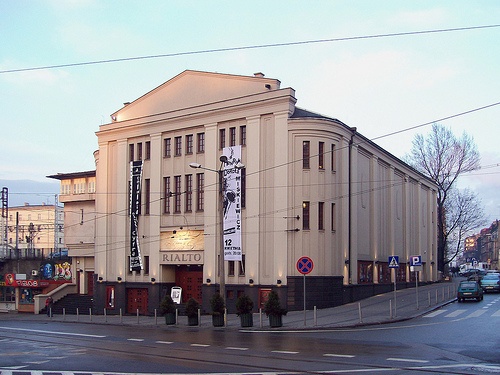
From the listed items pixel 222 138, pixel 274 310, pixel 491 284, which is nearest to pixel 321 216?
pixel 222 138

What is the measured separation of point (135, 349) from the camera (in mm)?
Result: 20172

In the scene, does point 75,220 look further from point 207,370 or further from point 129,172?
point 207,370

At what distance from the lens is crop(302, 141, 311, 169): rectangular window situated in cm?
3775

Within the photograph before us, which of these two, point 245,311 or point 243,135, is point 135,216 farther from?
point 245,311

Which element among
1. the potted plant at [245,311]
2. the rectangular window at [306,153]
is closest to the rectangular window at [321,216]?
the rectangular window at [306,153]

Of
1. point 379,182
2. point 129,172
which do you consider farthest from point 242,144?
point 379,182

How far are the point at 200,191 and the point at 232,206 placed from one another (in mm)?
3266

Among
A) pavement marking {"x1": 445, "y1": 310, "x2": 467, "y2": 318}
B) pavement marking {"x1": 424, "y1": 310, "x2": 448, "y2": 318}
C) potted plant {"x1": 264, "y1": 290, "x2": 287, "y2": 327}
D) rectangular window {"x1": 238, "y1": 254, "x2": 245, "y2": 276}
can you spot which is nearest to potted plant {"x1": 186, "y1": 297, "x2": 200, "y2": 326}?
potted plant {"x1": 264, "y1": 290, "x2": 287, "y2": 327}

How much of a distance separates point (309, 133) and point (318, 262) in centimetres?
766

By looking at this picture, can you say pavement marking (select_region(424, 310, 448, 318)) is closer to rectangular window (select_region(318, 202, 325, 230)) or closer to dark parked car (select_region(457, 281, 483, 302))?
dark parked car (select_region(457, 281, 483, 302))

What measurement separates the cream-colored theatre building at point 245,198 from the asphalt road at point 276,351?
10.8 metres

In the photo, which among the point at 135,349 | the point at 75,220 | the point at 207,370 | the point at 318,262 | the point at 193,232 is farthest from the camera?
the point at 75,220

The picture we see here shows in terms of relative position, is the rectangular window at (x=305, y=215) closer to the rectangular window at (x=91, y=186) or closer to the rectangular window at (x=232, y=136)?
the rectangular window at (x=232, y=136)

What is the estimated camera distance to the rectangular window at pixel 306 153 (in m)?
37.8
